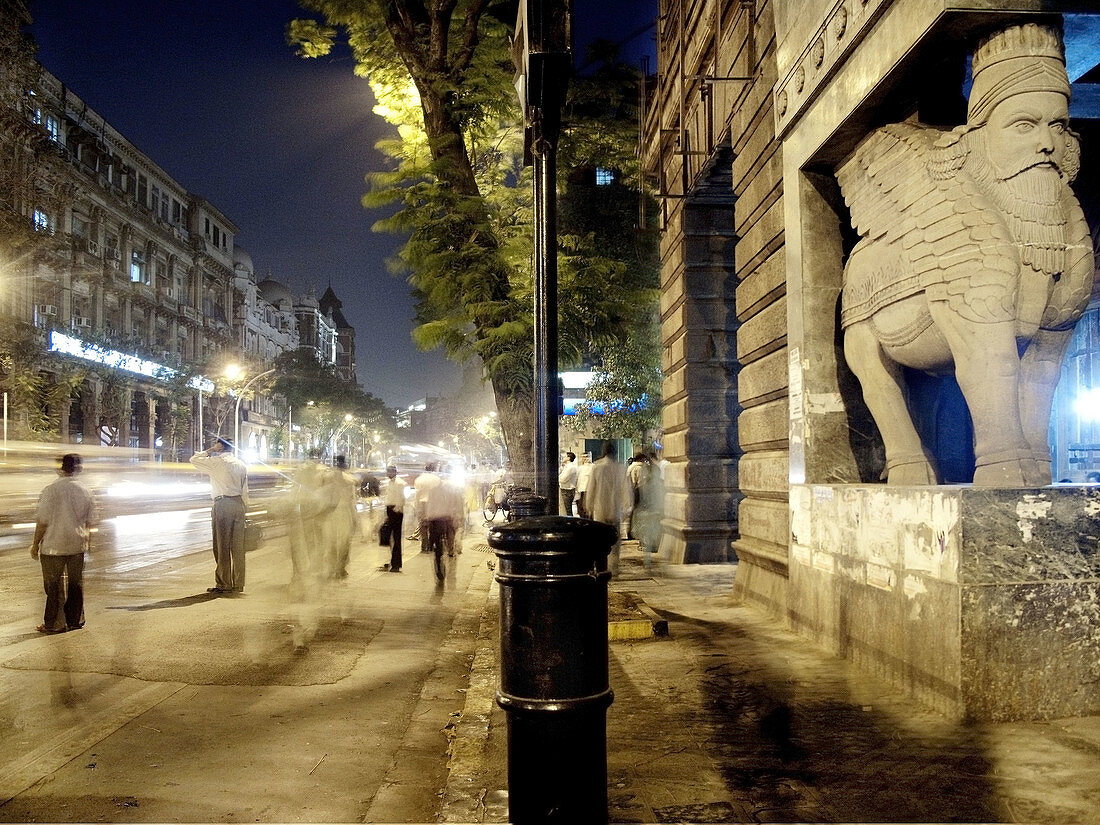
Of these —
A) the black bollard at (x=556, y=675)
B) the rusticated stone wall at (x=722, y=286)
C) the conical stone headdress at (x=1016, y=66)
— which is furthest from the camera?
the rusticated stone wall at (x=722, y=286)

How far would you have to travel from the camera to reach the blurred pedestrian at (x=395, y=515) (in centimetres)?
1412

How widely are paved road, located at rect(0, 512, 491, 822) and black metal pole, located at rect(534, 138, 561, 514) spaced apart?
1.89 meters

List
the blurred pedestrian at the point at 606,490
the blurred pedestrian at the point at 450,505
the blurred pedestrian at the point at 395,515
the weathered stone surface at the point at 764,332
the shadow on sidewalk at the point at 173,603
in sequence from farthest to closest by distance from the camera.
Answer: the blurred pedestrian at the point at 395,515 < the blurred pedestrian at the point at 450,505 < the blurred pedestrian at the point at 606,490 < the shadow on sidewalk at the point at 173,603 < the weathered stone surface at the point at 764,332

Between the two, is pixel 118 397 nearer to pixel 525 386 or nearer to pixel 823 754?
pixel 525 386

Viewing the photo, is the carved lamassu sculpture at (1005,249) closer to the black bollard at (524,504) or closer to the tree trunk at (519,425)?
the black bollard at (524,504)

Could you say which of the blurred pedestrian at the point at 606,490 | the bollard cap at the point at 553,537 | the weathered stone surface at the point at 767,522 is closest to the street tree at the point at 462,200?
the blurred pedestrian at the point at 606,490

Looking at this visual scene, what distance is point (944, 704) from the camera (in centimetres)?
474

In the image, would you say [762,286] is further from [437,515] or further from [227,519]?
[227,519]

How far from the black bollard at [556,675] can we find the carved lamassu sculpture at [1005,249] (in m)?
3.14

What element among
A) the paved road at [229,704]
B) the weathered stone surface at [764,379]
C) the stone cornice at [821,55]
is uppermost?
the stone cornice at [821,55]

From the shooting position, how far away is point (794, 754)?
14.1 feet

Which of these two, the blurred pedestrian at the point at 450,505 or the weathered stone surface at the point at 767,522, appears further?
the blurred pedestrian at the point at 450,505

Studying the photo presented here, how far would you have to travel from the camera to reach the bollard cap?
300cm

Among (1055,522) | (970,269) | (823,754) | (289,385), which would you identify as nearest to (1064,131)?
(970,269)
